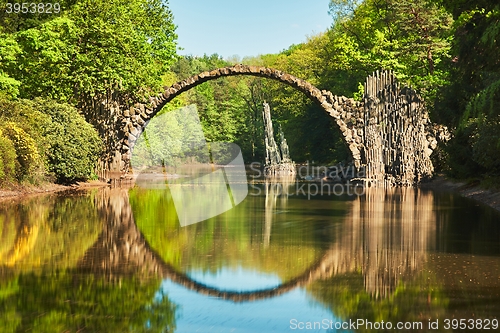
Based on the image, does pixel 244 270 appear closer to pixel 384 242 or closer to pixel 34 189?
pixel 384 242

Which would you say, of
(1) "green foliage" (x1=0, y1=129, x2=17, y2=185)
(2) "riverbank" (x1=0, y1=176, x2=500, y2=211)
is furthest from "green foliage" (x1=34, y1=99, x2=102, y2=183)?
(1) "green foliage" (x1=0, y1=129, x2=17, y2=185)

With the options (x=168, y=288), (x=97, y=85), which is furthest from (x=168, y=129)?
(x=168, y=288)

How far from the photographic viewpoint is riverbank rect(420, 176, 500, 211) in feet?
68.3

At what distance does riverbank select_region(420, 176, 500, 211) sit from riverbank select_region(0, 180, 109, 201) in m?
14.7

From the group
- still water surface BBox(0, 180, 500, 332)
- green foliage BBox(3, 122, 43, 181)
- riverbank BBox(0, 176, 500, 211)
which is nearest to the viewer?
still water surface BBox(0, 180, 500, 332)

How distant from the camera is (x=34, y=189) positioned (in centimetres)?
2495

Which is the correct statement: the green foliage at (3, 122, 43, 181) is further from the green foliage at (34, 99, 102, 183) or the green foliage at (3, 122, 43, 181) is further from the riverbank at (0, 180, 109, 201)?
the green foliage at (34, 99, 102, 183)

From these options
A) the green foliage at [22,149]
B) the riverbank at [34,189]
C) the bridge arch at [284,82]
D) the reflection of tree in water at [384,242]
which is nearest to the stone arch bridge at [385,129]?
the bridge arch at [284,82]

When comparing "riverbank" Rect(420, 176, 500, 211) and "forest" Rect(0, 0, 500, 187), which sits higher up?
"forest" Rect(0, 0, 500, 187)

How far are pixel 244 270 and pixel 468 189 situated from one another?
18055 mm

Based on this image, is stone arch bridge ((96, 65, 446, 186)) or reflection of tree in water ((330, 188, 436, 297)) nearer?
reflection of tree in water ((330, 188, 436, 297))

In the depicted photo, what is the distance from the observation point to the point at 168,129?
5550cm

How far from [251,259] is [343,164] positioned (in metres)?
28.7

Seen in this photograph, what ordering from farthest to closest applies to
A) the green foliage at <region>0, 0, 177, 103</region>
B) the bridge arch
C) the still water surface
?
the bridge arch, the green foliage at <region>0, 0, 177, 103</region>, the still water surface
